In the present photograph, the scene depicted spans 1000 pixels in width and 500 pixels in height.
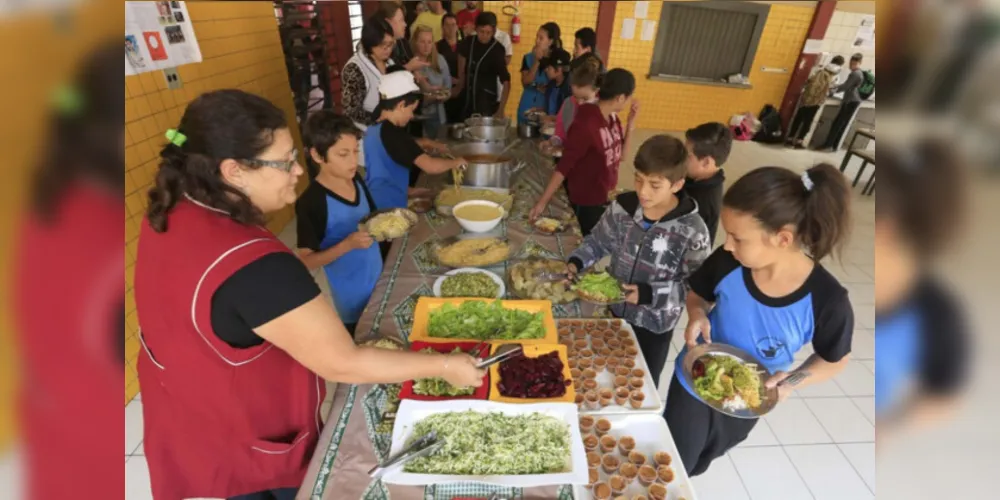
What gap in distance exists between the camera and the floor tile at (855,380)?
3462 millimetres

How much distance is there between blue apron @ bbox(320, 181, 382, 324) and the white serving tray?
3.44ft

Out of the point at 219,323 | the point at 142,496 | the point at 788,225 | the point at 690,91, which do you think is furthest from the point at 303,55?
the point at 690,91

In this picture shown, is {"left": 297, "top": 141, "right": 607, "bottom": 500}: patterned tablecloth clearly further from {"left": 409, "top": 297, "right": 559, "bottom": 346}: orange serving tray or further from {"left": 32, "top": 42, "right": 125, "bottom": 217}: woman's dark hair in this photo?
{"left": 32, "top": 42, "right": 125, "bottom": 217}: woman's dark hair

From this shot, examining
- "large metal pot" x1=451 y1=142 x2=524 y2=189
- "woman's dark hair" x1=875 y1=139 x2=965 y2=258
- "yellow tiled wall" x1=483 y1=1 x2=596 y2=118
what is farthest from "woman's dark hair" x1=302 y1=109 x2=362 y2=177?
"yellow tiled wall" x1=483 y1=1 x2=596 y2=118

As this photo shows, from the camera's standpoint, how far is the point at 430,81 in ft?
16.9

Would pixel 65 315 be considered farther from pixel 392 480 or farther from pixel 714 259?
pixel 714 259

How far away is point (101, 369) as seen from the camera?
0.40m

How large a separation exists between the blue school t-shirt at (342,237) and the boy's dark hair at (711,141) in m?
1.92

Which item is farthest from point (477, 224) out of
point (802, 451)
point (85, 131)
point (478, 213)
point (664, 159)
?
point (802, 451)

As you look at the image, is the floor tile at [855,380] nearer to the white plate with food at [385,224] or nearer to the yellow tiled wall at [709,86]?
the white plate with food at [385,224]

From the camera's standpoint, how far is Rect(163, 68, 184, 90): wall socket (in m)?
3.40

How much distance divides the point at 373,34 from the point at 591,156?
6.71 ft

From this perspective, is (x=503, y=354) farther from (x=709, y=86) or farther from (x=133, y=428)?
(x=709, y=86)

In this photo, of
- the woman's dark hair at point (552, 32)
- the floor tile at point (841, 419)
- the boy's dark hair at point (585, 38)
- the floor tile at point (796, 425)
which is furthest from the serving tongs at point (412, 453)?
the woman's dark hair at point (552, 32)
